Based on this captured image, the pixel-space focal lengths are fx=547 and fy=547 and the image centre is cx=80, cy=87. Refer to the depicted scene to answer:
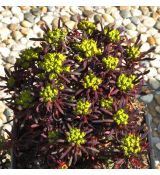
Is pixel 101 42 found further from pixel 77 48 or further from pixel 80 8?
pixel 80 8

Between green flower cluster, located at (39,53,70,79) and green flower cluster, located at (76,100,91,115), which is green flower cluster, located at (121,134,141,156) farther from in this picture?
green flower cluster, located at (39,53,70,79)

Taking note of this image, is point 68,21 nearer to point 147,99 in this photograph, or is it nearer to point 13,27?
point 13,27

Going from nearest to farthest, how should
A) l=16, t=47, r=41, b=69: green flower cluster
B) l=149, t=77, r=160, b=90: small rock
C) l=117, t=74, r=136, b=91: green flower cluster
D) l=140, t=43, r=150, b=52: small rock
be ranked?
1. l=117, t=74, r=136, b=91: green flower cluster
2. l=16, t=47, r=41, b=69: green flower cluster
3. l=149, t=77, r=160, b=90: small rock
4. l=140, t=43, r=150, b=52: small rock

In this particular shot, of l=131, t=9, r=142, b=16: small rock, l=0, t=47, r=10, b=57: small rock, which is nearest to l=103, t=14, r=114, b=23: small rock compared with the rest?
l=131, t=9, r=142, b=16: small rock

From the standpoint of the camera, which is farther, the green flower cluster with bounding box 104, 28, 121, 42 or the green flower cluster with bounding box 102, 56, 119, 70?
the green flower cluster with bounding box 104, 28, 121, 42
